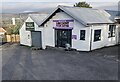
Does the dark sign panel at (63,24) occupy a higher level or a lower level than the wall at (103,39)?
higher

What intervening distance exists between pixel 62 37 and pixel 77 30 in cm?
225

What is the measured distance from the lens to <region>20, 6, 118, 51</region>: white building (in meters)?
16.8

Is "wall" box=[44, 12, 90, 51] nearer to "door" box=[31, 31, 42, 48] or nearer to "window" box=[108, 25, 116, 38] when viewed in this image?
"door" box=[31, 31, 42, 48]

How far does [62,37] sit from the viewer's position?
18.7 meters

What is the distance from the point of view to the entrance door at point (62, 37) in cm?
1817

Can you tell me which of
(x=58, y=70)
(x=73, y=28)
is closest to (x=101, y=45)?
(x=73, y=28)

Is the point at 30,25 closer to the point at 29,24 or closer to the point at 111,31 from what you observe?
the point at 29,24

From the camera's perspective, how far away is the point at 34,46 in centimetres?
2122

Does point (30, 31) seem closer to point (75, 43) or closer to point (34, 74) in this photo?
point (75, 43)

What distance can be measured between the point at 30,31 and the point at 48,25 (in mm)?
3347

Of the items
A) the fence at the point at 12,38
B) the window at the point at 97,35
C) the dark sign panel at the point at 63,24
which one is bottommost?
the fence at the point at 12,38

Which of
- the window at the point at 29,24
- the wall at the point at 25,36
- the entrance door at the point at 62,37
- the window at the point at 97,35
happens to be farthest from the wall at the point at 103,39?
the wall at the point at 25,36

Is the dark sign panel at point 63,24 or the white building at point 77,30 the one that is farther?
the dark sign panel at point 63,24

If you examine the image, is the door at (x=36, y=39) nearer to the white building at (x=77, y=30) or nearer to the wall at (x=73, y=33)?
the white building at (x=77, y=30)
